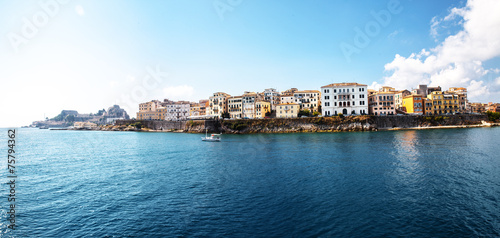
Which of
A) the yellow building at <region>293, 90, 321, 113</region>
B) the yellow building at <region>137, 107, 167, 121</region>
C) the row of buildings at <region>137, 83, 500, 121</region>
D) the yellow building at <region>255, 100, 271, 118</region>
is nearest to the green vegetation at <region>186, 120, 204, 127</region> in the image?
the row of buildings at <region>137, 83, 500, 121</region>

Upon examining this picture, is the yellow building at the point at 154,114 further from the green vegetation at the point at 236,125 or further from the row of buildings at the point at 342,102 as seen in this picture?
the green vegetation at the point at 236,125

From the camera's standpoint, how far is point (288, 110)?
332ft

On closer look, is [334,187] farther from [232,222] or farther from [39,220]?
[39,220]

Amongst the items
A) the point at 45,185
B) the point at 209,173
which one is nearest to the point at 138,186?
the point at 209,173

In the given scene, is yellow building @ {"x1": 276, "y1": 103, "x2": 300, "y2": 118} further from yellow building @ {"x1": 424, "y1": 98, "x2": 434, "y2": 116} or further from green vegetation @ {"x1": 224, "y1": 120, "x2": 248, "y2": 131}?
yellow building @ {"x1": 424, "y1": 98, "x2": 434, "y2": 116}

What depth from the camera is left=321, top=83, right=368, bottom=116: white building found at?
301 ft

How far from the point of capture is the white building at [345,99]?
91.8 meters

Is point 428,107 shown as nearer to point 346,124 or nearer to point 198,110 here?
point 346,124

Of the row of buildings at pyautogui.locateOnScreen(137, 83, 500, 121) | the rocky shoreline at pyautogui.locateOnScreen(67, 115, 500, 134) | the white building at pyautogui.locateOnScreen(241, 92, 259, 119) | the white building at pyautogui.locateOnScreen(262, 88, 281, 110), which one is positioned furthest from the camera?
the white building at pyautogui.locateOnScreen(262, 88, 281, 110)

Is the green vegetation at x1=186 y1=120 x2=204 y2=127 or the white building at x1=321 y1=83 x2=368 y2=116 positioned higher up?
the white building at x1=321 y1=83 x2=368 y2=116

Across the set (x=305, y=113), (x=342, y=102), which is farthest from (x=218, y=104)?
(x=342, y=102)

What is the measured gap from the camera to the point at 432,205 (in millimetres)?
16750

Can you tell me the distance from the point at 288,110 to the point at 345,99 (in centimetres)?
2250

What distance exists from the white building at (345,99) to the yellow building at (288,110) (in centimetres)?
1134
